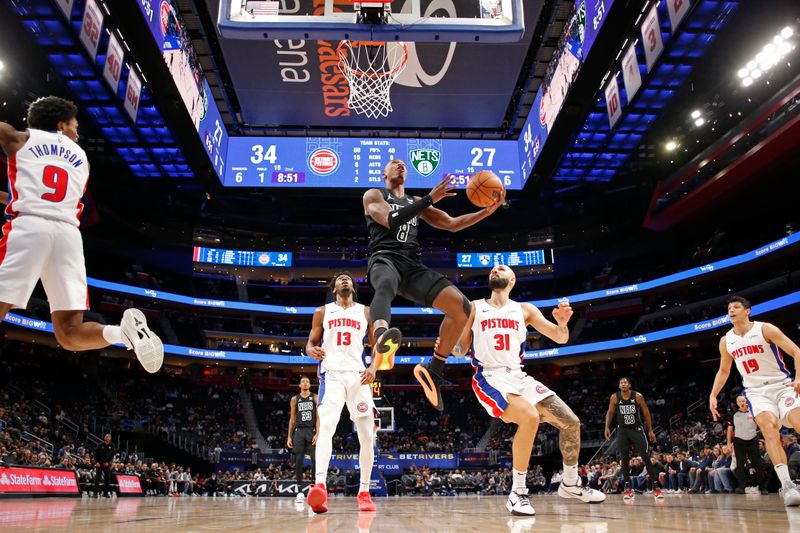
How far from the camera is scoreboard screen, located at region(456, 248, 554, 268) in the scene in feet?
120

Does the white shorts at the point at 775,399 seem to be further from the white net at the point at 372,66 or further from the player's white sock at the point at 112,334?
the white net at the point at 372,66

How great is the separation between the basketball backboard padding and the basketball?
3.06 metres

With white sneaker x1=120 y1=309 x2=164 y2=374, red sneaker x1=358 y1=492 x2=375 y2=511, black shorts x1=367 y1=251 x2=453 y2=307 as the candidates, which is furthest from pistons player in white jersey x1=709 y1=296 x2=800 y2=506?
white sneaker x1=120 y1=309 x2=164 y2=374

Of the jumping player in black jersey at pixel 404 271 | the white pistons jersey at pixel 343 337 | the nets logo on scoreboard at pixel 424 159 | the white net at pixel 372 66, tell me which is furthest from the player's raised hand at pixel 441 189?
the nets logo on scoreboard at pixel 424 159

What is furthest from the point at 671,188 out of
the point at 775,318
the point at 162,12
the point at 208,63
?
the point at 162,12

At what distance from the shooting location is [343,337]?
6086mm

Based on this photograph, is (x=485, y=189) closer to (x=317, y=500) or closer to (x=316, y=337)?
(x=316, y=337)

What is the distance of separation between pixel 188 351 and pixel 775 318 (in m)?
28.2

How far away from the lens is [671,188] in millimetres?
28516

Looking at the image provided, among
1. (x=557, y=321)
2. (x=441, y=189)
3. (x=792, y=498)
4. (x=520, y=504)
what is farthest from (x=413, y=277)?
(x=792, y=498)

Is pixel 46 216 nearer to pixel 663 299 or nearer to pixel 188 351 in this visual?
pixel 188 351

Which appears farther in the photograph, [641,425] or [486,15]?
[641,425]

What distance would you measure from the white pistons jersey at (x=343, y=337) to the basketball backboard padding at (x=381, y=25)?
152 inches

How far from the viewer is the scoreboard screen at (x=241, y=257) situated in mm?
35500
